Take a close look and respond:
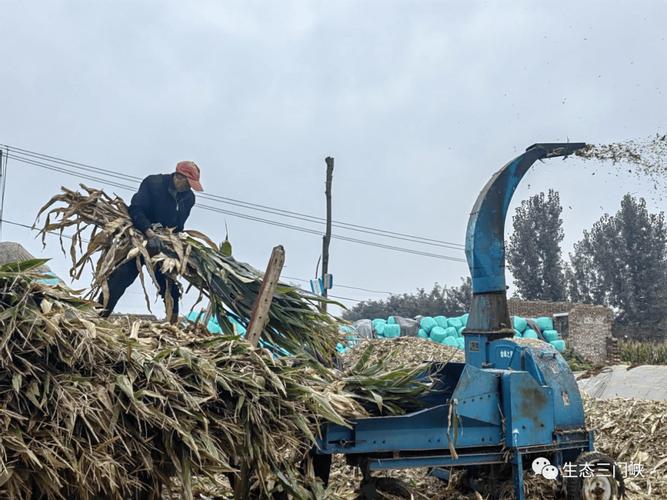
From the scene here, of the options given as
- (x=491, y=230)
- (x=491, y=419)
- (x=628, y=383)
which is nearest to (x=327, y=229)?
(x=628, y=383)

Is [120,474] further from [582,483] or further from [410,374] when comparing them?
[582,483]

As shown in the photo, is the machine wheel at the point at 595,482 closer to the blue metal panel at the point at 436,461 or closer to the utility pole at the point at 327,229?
the blue metal panel at the point at 436,461

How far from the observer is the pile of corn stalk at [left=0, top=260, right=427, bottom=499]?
358 centimetres

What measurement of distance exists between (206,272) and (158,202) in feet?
2.94

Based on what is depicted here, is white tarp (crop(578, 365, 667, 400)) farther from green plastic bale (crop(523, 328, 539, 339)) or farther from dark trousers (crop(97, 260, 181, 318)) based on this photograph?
dark trousers (crop(97, 260, 181, 318))

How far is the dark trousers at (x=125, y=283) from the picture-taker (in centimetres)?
567

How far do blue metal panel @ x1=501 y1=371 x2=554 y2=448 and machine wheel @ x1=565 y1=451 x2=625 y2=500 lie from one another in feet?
1.44

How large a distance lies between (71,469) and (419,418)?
2524 mm

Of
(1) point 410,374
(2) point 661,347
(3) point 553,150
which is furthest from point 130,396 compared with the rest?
(2) point 661,347

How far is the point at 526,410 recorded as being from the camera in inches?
228

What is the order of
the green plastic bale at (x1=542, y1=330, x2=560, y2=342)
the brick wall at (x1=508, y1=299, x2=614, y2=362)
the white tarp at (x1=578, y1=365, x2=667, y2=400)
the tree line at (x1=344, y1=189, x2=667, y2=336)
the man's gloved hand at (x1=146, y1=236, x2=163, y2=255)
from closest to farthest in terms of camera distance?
1. the man's gloved hand at (x1=146, y1=236, x2=163, y2=255)
2. the white tarp at (x1=578, y1=365, x2=667, y2=400)
3. the green plastic bale at (x1=542, y1=330, x2=560, y2=342)
4. the brick wall at (x1=508, y1=299, x2=614, y2=362)
5. the tree line at (x1=344, y1=189, x2=667, y2=336)

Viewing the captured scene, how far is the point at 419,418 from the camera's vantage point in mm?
5258

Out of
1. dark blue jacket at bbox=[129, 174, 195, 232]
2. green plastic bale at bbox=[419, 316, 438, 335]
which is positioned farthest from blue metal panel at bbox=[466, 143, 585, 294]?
green plastic bale at bbox=[419, 316, 438, 335]

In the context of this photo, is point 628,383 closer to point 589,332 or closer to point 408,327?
point 408,327
